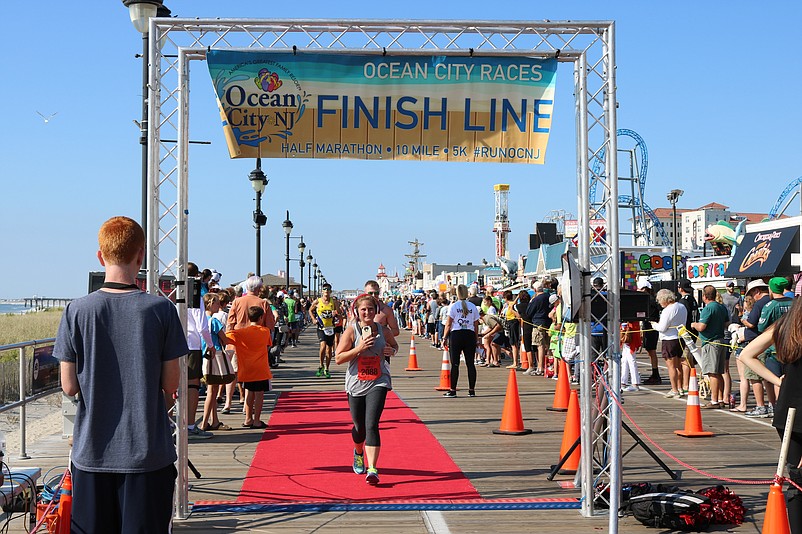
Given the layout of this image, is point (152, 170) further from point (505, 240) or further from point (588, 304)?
point (505, 240)

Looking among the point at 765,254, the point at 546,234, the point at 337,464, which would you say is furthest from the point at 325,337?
the point at 546,234

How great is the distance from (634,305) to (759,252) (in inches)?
1138

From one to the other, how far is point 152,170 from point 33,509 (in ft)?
9.05

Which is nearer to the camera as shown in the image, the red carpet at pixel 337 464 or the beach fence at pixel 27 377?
the red carpet at pixel 337 464

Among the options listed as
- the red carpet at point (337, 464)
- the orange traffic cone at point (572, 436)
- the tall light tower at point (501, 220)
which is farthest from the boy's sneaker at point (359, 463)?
the tall light tower at point (501, 220)

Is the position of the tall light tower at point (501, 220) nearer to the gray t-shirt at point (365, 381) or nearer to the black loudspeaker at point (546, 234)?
the black loudspeaker at point (546, 234)

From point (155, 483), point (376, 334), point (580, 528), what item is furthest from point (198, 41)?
point (580, 528)

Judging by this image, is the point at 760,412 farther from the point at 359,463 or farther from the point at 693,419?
the point at 359,463

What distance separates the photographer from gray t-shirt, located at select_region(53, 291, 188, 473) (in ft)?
13.3

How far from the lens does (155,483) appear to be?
4113 millimetres

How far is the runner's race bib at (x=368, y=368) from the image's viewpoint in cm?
854

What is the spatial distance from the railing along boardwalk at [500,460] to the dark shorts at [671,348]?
0.86 m

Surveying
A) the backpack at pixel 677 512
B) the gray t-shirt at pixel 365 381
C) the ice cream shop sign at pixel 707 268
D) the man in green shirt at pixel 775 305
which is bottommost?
the backpack at pixel 677 512

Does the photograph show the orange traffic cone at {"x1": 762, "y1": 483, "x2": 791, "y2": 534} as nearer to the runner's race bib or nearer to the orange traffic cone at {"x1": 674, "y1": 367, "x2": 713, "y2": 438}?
the runner's race bib
